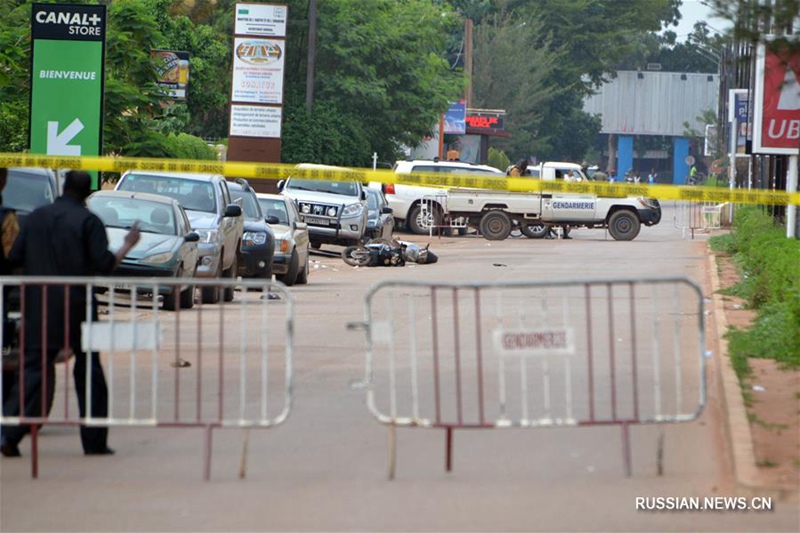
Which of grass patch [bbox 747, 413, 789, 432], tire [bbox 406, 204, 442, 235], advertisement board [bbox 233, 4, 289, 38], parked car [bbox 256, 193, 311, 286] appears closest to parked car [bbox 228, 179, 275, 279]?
parked car [bbox 256, 193, 311, 286]

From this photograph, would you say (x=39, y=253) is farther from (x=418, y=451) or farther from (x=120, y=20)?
A: (x=120, y=20)

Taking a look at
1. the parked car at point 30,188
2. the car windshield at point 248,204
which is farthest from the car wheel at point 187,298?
the car windshield at point 248,204

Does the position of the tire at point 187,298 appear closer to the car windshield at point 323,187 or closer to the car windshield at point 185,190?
the car windshield at point 185,190

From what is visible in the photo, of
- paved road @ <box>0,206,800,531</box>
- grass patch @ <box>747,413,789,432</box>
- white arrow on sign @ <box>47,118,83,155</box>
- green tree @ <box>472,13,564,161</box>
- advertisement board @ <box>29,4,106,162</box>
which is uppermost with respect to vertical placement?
green tree @ <box>472,13,564,161</box>

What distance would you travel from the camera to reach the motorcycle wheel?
29.3 meters

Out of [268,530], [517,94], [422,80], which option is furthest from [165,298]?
[517,94]

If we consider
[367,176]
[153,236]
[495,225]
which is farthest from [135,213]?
[495,225]

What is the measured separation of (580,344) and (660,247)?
22.7 m

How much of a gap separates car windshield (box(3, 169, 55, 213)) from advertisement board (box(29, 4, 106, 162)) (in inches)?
145

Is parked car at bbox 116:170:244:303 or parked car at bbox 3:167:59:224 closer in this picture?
parked car at bbox 3:167:59:224

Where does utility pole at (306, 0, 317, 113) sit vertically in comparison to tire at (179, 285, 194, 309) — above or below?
above

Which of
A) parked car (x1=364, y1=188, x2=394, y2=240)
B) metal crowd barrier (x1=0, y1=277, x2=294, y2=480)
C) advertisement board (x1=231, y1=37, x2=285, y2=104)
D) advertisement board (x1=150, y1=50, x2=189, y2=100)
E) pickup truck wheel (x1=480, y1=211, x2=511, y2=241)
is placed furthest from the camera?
pickup truck wheel (x1=480, y1=211, x2=511, y2=241)

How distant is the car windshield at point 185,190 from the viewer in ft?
69.1

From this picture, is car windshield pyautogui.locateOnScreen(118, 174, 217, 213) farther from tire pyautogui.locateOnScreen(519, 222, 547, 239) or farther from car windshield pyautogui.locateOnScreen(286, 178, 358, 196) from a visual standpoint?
tire pyautogui.locateOnScreen(519, 222, 547, 239)
